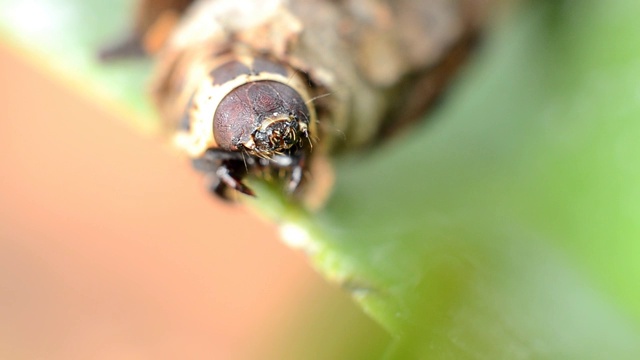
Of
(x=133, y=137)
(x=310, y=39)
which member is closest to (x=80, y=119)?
(x=133, y=137)

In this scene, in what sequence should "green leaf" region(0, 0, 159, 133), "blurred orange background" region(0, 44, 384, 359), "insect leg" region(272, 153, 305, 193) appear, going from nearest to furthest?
"insect leg" region(272, 153, 305, 193) → "green leaf" region(0, 0, 159, 133) → "blurred orange background" region(0, 44, 384, 359)

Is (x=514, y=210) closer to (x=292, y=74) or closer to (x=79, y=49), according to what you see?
(x=292, y=74)

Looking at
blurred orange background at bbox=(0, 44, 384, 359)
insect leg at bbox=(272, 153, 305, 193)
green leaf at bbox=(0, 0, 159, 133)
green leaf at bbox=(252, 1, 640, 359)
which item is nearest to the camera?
green leaf at bbox=(252, 1, 640, 359)

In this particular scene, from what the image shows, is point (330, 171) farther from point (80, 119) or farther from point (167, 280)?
point (80, 119)

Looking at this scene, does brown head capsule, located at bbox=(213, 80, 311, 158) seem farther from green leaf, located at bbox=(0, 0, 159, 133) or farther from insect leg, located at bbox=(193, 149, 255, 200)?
green leaf, located at bbox=(0, 0, 159, 133)

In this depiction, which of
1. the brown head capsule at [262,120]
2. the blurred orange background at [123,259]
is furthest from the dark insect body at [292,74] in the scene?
the blurred orange background at [123,259]

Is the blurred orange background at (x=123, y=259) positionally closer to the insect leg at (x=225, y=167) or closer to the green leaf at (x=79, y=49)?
the green leaf at (x=79, y=49)

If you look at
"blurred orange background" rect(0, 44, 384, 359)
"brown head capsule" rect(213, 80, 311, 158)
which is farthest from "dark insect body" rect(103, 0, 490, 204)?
"blurred orange background" rect(0, 44, 384, 359)
